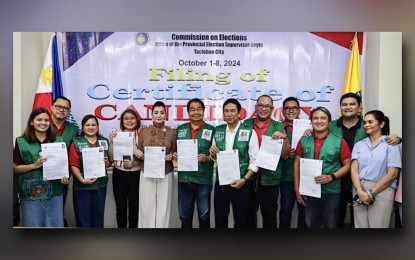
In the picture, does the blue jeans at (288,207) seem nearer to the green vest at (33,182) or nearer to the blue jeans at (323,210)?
the blue jeans at (323,210)

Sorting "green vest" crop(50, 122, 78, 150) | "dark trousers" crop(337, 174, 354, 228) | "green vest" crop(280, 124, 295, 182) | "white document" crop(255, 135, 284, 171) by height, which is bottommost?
"dark trousers" crop(337, 174, 354, 228)

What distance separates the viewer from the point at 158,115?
3.05 metres

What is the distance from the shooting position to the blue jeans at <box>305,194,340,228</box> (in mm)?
3004

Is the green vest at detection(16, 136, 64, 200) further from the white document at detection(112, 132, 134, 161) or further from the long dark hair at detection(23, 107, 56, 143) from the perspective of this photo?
the white document at detection(112, 132, 134, 161)

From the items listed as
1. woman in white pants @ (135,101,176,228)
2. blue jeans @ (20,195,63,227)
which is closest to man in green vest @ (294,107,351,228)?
woman in white pants @ (135,101,176,228)

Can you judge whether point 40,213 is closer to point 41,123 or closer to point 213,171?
point 41,123

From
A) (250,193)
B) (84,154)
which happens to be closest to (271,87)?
(250,193)

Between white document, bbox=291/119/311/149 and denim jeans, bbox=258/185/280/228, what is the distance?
32 centimetres

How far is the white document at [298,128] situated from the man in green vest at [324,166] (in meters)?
0.03

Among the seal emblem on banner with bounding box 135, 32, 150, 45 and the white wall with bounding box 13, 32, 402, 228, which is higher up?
the seal emblem on banner with bounding box 135, 32, 150, 45

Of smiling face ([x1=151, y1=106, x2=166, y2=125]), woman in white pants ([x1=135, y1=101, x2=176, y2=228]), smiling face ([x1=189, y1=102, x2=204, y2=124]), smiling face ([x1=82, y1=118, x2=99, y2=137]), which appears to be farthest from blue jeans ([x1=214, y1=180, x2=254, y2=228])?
smiling face ([x1=82, y1=118, x2=99, y2=137])

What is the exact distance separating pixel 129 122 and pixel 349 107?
4.89 ft
